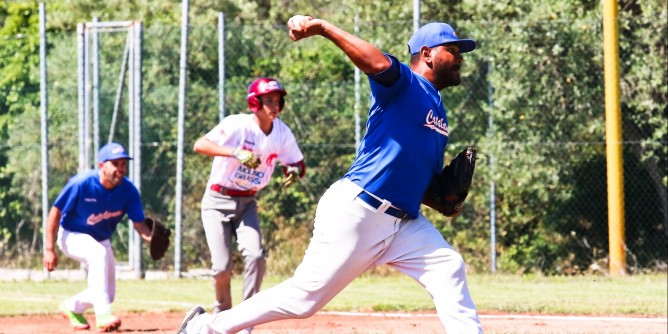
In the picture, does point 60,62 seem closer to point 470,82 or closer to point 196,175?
point 196,175

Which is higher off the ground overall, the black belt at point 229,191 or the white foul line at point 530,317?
the black belt at point 229,191

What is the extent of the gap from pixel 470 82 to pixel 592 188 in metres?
2.25

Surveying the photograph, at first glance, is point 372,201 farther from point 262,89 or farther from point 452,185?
point 262,89

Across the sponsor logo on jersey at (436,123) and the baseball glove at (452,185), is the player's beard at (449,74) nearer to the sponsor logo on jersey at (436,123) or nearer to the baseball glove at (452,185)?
the sponsor logo on jersey at (436,123)

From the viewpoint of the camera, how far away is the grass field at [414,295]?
12.2m

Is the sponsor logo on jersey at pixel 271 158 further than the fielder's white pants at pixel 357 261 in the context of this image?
Yes

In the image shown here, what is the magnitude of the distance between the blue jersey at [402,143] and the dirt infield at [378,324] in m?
3.83

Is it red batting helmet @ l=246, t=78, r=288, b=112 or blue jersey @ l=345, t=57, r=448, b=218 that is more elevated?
red batting helmet @ l=246, t=78, r=288, b=112

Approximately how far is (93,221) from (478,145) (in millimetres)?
7387

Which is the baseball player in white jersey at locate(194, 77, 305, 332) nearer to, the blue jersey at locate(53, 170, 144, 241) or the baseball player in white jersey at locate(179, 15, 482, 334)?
the blue jersey at locate(53, 170, 144, 241)

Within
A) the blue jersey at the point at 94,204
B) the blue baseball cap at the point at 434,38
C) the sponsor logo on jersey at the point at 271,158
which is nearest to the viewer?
the blue baseball cap at the point at 434,38

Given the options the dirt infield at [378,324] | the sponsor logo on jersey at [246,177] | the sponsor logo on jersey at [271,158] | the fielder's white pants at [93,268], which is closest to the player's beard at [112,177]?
the fielder's white pants at [93,268]

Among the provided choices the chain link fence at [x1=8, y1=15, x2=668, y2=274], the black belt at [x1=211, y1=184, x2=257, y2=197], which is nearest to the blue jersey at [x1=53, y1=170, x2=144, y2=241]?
the black belt at [x1=211, y1=184, x2=257, y2=197]

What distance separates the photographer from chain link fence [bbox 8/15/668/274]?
1652 centimetres
